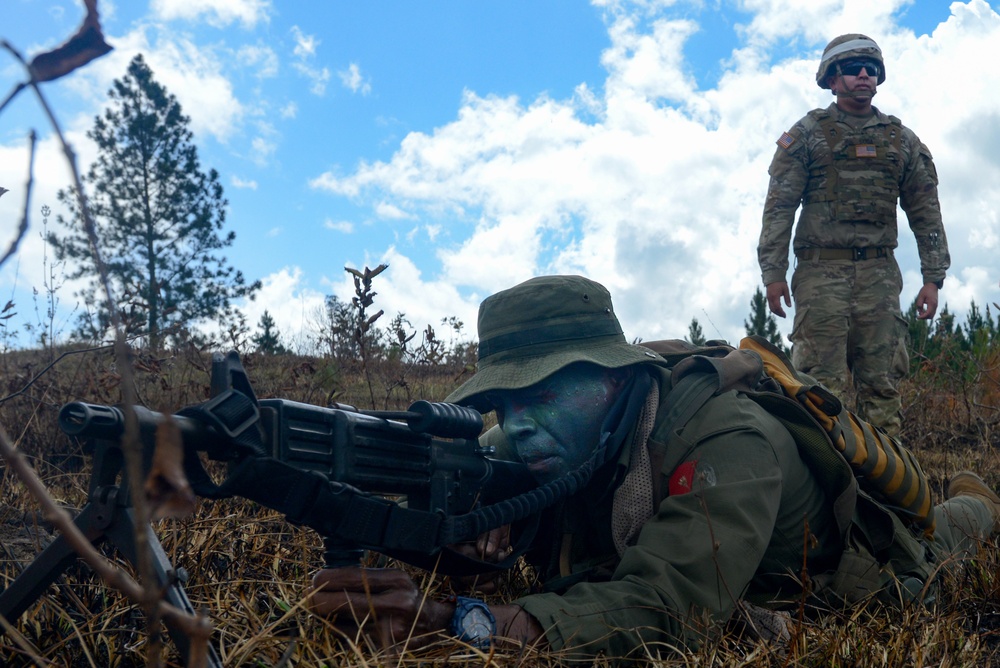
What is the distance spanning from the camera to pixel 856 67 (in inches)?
244

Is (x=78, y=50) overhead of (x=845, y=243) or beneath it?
beneath

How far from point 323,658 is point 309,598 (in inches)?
6.4

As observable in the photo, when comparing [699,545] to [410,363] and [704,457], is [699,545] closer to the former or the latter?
[704,457]

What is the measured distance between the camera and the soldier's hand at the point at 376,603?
2.13 m

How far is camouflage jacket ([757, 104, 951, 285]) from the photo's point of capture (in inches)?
245

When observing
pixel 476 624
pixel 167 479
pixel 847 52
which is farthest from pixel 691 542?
pixel 847 52

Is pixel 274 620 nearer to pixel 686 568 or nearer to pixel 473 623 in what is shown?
pixel 473 623

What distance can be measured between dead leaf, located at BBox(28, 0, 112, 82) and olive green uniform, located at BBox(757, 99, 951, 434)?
5.96 meters

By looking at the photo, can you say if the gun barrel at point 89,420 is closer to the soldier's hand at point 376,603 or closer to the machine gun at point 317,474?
the machine gun at point 317,474

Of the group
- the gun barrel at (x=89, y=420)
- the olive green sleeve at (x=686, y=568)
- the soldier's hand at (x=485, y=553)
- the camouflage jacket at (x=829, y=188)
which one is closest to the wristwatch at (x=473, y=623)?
the olive green sleeve at (x=686, y=568)

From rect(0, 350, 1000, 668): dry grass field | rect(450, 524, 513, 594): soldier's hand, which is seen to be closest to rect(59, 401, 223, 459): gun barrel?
rect(0, 350, 1000, 668): dry grass field

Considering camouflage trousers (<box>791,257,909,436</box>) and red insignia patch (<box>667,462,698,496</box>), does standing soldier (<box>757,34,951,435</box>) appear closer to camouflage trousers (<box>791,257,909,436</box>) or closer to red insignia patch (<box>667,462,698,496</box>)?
camouflage trousers (<box>791,257,909,436</box>)

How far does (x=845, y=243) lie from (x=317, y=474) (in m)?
5.18

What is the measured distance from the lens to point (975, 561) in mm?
3141
